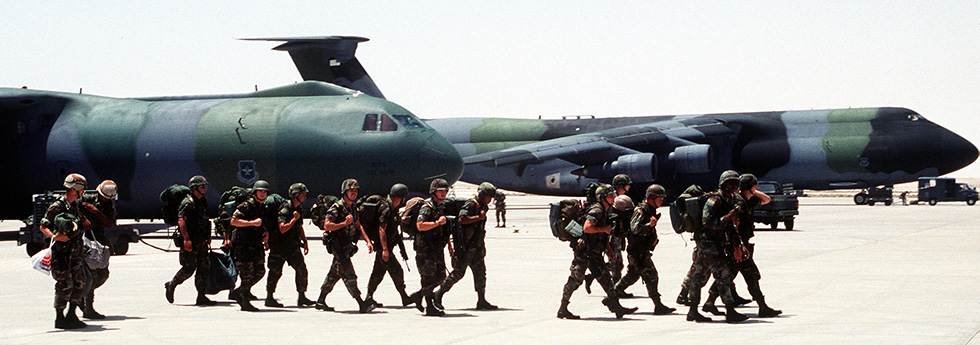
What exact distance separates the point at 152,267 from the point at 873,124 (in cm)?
3540

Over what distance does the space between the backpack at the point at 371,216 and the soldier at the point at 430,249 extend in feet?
2.47

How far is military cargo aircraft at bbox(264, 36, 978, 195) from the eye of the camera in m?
45.4

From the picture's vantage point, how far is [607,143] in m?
47.0

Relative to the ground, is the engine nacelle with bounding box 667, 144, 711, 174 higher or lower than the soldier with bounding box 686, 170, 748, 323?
lower

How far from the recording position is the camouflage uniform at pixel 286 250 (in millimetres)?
13477

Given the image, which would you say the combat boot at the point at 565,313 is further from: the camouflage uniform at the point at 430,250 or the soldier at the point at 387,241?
the soldier at the point at 387,241

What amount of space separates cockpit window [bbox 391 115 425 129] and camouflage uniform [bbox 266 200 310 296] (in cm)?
1236

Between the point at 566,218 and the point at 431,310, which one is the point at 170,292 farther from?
the point at 566,218

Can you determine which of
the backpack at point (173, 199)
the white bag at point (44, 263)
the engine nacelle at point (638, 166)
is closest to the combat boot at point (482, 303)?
the backpack at point (173, 199)

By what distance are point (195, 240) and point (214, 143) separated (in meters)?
13.0

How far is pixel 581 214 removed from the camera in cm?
1259

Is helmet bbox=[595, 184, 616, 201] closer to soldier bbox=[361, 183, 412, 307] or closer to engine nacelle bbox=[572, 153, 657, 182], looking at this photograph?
soldier bbox=[361, 183, 412, 307]

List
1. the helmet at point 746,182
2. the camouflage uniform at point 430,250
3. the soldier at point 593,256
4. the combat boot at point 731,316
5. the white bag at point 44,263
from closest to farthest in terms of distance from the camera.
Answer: the white bag at point 44,263 < the combat boot at point 731,316 < the soldier at point 593,256 < the helmet at point 746,182 < the camouflage uniform at point 430,250

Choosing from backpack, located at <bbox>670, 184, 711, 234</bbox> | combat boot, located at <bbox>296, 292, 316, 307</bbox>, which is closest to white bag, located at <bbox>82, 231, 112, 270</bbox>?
combat boot, located at <bbox>296, 292, 316, 307</bbox>
